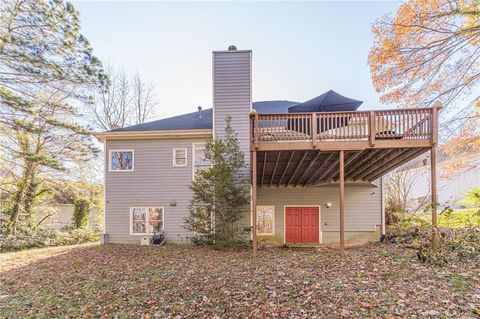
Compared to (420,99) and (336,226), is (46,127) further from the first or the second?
(420,99)

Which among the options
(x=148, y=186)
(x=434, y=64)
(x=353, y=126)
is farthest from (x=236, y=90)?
(x=434, y=64)

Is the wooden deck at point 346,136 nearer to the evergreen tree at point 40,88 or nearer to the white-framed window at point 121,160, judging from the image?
the white-framed window at point 121,160

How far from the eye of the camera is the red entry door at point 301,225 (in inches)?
456

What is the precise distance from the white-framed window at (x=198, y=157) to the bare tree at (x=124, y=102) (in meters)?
11.7

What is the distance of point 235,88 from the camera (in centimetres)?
1027

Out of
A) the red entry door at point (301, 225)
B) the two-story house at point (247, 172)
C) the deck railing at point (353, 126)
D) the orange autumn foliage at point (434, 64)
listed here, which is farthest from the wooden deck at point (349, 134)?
the red entry door at point (301, 225)

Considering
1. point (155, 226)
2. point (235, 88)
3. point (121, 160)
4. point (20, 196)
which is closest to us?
point (235, 88)

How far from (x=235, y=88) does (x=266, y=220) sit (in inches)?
242

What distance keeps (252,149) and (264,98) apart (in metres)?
10.4

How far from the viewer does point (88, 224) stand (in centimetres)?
1502

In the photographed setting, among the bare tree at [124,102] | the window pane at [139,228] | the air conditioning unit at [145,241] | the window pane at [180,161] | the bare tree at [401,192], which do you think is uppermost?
the bare tree at [124,102]

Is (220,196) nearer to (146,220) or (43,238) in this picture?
(146,220)

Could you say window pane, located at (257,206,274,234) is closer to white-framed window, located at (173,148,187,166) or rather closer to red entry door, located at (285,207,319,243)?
red entry door, located at (285,207,319,243)

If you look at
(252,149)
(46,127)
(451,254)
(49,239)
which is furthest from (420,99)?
(49,239)
